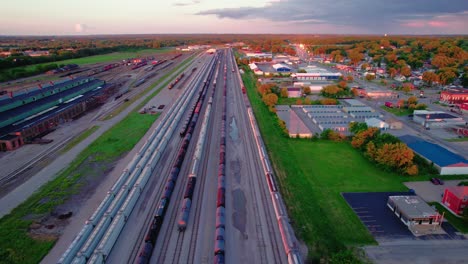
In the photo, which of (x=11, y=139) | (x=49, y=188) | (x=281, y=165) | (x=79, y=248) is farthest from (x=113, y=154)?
(x=281, y=165)

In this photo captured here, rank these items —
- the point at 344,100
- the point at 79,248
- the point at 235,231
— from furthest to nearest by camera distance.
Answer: the point at 344,100 < the point at 235,231 < the point at 79,248

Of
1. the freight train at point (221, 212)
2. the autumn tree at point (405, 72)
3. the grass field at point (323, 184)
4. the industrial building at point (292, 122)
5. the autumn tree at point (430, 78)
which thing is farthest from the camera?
the autumn tree at point (405, 72)

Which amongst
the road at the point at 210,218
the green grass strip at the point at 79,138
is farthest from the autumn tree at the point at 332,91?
the green grass strip at the point at 79,138

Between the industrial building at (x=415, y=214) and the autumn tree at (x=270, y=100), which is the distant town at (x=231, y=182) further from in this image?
the autumn tree at (x=270, y=100)

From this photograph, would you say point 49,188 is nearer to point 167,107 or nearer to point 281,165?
point 281,165

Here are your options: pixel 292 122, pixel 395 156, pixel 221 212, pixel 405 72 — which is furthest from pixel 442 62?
pixel 221 212

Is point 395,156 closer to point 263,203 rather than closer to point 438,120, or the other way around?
point 263,203
